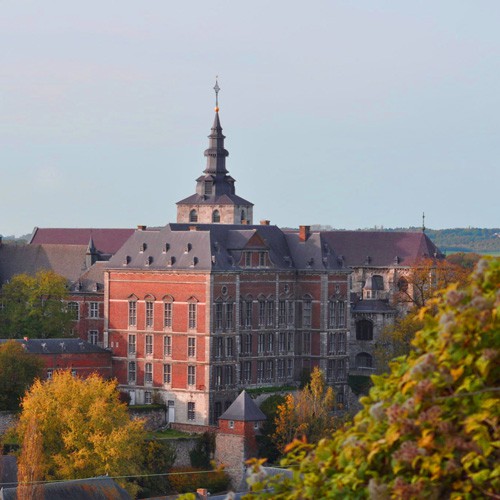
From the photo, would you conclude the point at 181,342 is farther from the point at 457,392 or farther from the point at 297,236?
the point at 457,392

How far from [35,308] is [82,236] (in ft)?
118

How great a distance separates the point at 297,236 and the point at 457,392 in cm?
9143

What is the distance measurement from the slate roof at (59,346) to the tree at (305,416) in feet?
43.0

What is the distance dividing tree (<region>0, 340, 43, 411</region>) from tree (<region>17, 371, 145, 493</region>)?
3.79m

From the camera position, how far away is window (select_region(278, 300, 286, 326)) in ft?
342

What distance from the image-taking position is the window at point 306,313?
347 ft

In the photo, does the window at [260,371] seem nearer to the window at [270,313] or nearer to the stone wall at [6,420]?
the window at [270,313]

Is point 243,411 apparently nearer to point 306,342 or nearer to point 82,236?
point 306,342

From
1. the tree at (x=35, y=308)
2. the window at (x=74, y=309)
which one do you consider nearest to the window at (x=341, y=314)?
the window at (x=74, y=309)

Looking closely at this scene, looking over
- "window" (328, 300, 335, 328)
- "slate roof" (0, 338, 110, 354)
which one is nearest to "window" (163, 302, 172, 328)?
"slate roof" (0, 338, 110, 354)

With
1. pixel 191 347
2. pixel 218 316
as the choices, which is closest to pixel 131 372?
pixel 191 347

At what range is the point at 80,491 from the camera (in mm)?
65812

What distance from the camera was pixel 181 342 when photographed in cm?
9694

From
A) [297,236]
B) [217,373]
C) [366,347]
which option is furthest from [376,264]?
[217,373]
